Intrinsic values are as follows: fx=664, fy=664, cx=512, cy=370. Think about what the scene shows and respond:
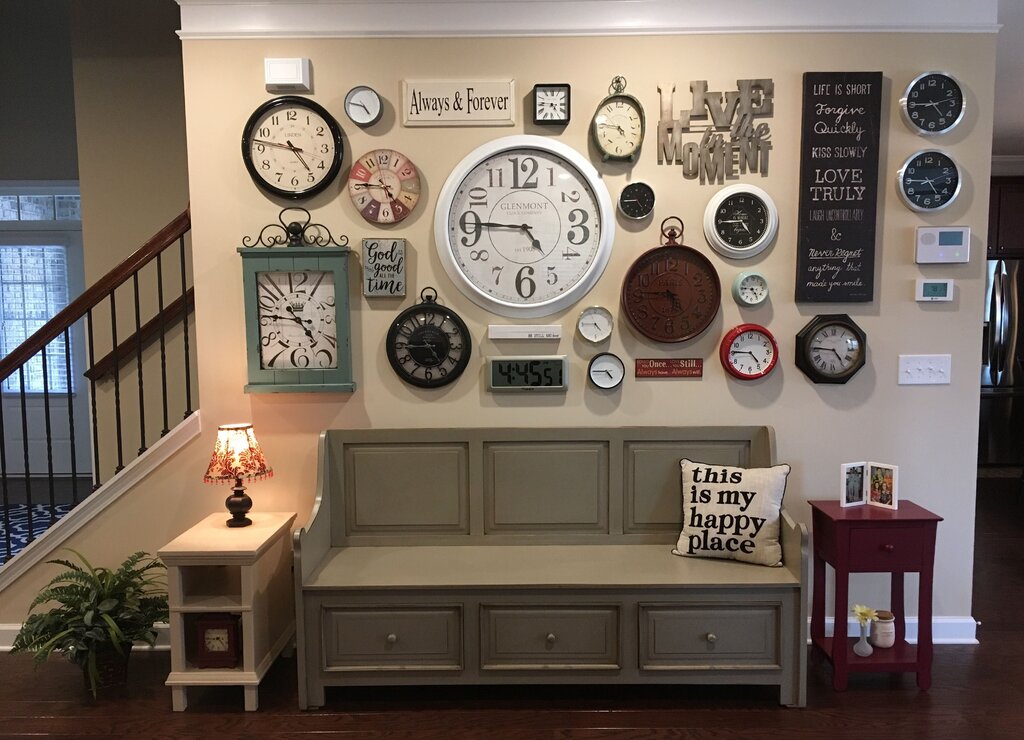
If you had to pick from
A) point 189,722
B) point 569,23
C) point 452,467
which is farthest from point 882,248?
point 189,722

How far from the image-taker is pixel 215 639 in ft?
8.52

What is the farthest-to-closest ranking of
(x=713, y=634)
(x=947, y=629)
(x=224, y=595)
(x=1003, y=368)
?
1. (x=1003, y=368)
2. (x=947, y=629)
3. (x=224, y=595)
4. (x=713, y=634)

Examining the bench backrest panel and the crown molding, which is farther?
the bench backrest panel

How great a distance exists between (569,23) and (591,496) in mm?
2060

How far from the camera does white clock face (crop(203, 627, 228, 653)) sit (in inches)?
102

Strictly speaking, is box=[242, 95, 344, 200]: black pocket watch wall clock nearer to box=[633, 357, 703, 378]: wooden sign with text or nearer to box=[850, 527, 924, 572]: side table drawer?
box=[633, 357, 703, 378]: wooden sign with text

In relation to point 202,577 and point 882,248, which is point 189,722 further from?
point 882,248

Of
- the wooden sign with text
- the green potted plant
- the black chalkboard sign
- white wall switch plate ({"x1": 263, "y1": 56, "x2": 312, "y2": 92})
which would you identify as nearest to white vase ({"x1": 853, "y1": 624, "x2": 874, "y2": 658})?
the wooden sign with text

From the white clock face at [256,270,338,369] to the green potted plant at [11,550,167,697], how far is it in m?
1.06

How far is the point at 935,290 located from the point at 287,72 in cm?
Result: 297

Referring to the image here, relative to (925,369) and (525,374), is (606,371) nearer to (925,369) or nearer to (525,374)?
(525,374)

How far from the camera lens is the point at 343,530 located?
2980 mm

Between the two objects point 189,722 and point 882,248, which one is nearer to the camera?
point 189,722

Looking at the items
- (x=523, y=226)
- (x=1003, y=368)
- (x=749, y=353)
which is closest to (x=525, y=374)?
(x=523, y=226)
